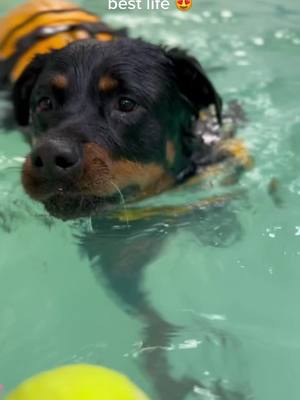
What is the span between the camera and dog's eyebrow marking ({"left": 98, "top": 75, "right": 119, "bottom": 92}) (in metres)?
3.06

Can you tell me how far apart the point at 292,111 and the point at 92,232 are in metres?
1.93

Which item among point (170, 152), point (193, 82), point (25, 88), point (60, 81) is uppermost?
point (60, 81)

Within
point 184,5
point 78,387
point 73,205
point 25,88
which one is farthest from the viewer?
point 184,5

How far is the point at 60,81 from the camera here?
3105 mm

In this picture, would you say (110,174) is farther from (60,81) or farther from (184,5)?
(184,5)

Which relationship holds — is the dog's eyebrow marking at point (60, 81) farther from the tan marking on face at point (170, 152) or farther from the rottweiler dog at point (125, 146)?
the tan marking on face at point (170, 152)

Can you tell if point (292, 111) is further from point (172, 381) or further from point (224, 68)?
point (172, 381)

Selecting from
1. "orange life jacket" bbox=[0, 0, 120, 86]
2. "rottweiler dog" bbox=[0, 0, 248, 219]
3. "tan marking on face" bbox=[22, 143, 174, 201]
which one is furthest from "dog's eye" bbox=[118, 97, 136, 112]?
"orange life jacket" bbox=[0, 0, 120, 86]

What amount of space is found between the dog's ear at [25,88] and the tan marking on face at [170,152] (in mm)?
790

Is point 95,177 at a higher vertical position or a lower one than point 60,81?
lower

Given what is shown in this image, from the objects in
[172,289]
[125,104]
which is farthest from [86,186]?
[172,289]

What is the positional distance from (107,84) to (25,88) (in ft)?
2.56

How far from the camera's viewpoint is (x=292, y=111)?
15.1 feet

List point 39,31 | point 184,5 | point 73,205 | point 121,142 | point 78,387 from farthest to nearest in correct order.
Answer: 1. point 184,5
2. point 39,31
3. point 121,142
4. point 73,205
5. point 78,387
